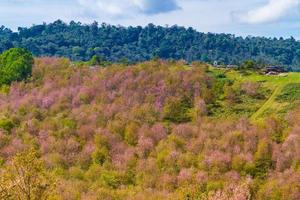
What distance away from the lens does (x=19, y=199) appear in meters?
30.0

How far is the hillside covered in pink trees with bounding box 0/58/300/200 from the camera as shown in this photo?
239 feet

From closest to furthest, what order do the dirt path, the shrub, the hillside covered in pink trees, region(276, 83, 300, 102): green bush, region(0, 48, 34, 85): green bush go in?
the hillside covered in pink trees, the dirt path, region(276, 83, 300, 102): green bush, the shrub, region(0, 48, 34, 85): green bush

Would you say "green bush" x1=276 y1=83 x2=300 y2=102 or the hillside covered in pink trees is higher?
"green bush" x1=276 y1=83 x2=300 y2=102

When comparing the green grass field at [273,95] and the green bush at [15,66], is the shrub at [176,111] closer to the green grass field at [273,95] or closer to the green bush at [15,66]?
the green grass field at [273,95]

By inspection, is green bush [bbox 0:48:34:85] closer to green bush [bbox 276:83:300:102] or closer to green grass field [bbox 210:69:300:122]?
green grass field [bbox 210:69:300:122]

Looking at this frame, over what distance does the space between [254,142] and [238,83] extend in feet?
87.5

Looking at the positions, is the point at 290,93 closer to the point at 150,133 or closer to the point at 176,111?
the point at 176,111

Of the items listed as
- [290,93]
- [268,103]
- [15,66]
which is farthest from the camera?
[15,66]

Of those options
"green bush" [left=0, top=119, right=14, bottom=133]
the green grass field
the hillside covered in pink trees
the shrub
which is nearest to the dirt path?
the green grass field

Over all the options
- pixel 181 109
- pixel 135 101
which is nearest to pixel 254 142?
pixel 181 109

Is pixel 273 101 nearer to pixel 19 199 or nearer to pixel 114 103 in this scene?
pixel 114 103

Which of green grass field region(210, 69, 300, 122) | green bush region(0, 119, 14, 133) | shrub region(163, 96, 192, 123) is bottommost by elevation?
green bush region(0, 119, 14, 133)

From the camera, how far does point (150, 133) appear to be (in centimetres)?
8956

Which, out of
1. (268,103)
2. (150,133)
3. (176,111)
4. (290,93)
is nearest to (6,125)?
(150,133)
